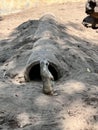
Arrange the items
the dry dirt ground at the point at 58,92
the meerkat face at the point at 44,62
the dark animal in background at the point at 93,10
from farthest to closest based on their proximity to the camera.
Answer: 1. the dark animal in background at the point at 93,10
2. the meerkat face at the point at 44,62
3. the dry dirt ground at the point at 58,92

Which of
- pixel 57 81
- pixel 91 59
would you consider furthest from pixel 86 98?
pixel 91 59

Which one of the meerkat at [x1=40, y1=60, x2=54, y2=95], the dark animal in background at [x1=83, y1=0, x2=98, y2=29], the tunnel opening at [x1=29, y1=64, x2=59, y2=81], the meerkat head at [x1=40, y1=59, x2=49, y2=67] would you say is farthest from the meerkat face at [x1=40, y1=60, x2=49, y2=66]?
the dark animal in background at [x1=83, y1=0, x2=98, y2=29]

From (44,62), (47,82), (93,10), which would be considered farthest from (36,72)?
(93,10)

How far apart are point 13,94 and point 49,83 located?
0.43 metres

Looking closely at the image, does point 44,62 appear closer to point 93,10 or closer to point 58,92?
point 58,92

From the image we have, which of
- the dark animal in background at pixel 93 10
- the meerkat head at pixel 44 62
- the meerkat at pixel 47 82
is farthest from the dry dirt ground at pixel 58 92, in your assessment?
the dark animal in background at pixel 93 10

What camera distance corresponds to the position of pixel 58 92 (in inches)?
181

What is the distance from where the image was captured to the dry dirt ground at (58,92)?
3.91 meters

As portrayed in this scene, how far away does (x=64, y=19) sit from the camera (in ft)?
32.5

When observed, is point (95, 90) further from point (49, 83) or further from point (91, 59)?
point (91, 59)

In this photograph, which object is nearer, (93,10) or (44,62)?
(44,62)

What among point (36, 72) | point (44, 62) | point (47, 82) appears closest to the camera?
point (47, 82)

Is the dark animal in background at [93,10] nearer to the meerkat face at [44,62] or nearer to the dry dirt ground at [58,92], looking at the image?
the dry dirt ground at [58,92]

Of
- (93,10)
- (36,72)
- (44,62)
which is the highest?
(44,62)
